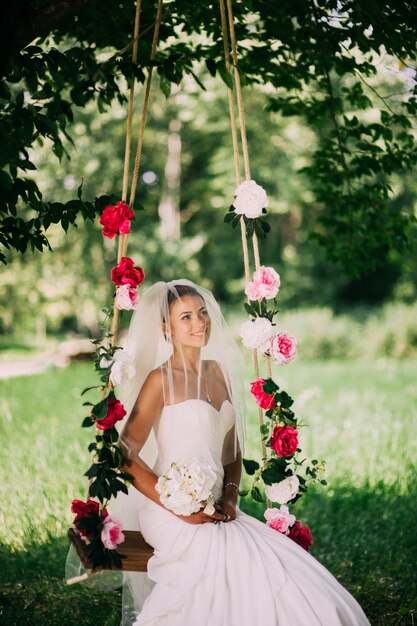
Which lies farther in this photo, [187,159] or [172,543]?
[187,159]

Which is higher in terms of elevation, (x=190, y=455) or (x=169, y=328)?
(x=169, y=328)

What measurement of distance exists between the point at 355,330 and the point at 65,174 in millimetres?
9063

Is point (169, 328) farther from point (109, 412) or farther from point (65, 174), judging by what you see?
point (65, 174)

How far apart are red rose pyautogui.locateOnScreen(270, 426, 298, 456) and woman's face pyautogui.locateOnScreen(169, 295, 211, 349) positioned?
600 millimetres

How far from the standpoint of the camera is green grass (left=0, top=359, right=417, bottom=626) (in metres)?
4.45

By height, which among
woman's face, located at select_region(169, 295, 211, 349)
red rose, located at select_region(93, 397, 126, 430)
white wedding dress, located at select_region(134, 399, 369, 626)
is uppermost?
woman's face, located at select_region(169, 295, 211, 349)

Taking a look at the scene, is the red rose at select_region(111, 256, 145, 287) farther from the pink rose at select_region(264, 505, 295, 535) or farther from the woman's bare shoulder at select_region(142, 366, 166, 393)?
the pink rose at select_region(264, 505, 295, 535)

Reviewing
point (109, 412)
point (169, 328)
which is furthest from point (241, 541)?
point (169, 328)

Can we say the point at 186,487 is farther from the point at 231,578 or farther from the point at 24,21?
the point at 24,21

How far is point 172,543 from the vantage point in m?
3.28

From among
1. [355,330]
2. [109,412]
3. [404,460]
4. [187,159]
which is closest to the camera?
[109,412]

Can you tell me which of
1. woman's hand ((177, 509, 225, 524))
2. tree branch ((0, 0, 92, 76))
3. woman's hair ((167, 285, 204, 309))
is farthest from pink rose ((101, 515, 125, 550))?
tree branch ((0, 0, 92, 76))

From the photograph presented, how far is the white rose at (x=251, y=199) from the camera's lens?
361 centimetres

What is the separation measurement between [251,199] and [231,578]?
5.81 ft
